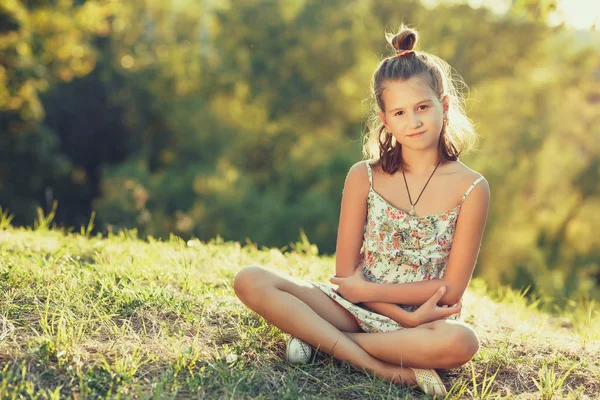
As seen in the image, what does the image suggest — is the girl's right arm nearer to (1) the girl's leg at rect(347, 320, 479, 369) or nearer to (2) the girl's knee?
(1) the girl's leg at rect(347, 320, 479, 369)

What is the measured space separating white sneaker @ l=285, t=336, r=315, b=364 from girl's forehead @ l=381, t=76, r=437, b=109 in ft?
3.68

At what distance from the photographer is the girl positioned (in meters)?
2.80

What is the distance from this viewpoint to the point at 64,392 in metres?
2.36

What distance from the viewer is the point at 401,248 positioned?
10.0 feet

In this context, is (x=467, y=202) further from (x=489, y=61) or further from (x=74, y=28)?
(x=489, y=61)

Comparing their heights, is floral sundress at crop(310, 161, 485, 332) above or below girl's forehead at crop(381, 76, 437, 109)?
below

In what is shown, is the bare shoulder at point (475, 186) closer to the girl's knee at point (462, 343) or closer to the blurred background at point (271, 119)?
the girl's knee at point (462, 343)

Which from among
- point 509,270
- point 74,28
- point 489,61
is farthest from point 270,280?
point 489,61

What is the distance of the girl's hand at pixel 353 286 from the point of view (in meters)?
2.97

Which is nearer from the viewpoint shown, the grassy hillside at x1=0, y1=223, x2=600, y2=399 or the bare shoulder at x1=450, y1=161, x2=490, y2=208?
the grassy hillside at x1=0, y1=223, x2=600, y2=399

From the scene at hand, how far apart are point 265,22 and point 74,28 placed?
32.6ft

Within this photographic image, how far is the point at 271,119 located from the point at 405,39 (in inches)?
730

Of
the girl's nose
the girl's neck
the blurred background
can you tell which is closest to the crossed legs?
the girl's neck

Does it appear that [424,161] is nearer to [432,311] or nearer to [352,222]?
[352,222]
